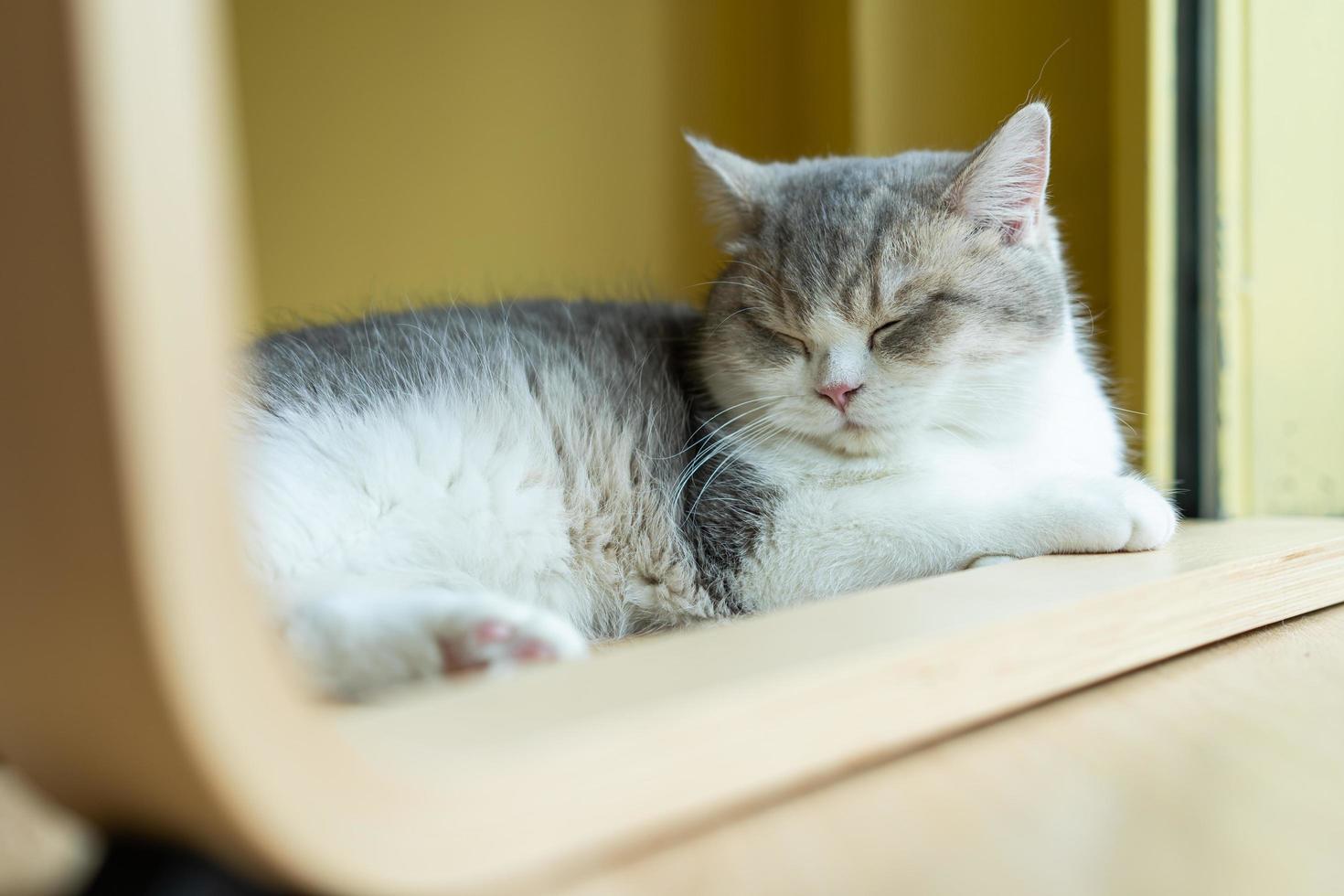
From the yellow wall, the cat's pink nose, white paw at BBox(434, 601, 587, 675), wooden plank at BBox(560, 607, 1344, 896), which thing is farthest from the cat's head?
the yellow wall

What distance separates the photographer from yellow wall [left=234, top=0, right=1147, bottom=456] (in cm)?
277

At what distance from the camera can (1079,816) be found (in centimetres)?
73

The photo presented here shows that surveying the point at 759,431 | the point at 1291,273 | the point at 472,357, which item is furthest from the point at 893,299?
the point at 1291,273

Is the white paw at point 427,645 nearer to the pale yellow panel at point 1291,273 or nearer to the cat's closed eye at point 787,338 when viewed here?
the cat's closed eye at point 787,338

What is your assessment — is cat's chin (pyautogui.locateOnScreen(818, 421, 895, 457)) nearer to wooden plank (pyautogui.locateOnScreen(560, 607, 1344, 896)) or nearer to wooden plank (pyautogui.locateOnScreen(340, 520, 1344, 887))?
wooden plank (pyautogui.locateOnScreen(340, 520, 1344, 887))

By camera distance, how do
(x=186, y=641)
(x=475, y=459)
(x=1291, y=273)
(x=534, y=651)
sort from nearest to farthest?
(x=186, y=641), (x=534, y=651), (x=475, y=459), (x=1291, y=273)

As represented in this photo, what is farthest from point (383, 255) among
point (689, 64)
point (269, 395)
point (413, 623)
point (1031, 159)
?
point (413, 623)

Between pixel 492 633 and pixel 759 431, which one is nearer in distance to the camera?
pixel 492 633

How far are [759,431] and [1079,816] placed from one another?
30.8 inches

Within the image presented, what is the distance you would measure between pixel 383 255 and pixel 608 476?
1.81 meters

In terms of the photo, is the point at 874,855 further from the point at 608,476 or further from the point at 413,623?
the point at 608,476

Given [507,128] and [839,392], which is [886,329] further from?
[507,128]

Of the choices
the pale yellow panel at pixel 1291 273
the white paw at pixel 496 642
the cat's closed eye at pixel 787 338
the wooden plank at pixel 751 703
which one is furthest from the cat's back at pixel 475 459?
the pale yellow panel at pixel 1291 273

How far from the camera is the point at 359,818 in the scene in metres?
0.53
